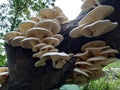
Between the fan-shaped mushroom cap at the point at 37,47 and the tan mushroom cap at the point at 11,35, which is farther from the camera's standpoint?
the tan mushroom cap at the point at 11,35

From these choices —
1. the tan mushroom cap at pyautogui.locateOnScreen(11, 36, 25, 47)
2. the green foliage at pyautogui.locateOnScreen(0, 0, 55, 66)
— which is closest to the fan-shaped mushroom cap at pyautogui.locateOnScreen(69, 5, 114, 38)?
the tan mushroom cap at pyautogui.locateOnScreen(11, 36, 25, 47)

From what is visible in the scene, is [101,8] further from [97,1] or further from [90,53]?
[90,53]

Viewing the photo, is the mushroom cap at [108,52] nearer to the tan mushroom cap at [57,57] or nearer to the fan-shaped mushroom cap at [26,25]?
the tan mushroom cap at [57,57]

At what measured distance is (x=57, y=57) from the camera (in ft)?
5.52

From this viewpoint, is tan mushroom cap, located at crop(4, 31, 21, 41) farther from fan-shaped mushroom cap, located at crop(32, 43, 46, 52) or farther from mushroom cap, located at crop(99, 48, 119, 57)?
mushroom cap, located at crop(99, 48, 119, 57)

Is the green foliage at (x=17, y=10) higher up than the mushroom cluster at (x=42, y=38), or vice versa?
the mushroom cluster at (x=42, y=38)

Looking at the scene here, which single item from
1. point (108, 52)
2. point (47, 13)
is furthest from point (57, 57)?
point (47, 13)

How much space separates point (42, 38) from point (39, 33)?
0.17ft

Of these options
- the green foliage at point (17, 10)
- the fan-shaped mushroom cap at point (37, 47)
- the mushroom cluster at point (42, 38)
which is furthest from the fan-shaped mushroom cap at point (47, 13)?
the green foliage at point (17, 10)

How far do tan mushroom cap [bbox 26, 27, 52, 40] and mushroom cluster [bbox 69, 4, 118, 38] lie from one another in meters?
0.17

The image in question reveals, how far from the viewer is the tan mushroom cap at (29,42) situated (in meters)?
1.74

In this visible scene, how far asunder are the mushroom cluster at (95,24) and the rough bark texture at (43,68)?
0.09m

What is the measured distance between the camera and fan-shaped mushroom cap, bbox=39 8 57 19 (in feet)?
6.55

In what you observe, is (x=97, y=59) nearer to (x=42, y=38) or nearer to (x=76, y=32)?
(x=76, y=32)
